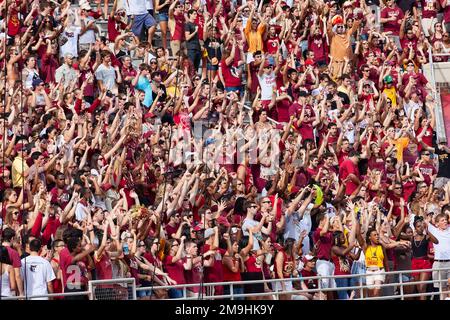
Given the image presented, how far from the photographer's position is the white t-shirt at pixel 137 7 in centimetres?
2117

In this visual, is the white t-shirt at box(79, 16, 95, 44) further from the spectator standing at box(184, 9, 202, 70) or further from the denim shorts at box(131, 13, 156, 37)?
the spectator standing at box(184, 9, 202, 70)

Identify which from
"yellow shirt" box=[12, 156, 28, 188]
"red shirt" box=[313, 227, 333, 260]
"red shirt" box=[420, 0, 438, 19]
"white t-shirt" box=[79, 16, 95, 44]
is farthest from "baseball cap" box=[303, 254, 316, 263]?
"red shirt" box=[420, 0, 438, 19]

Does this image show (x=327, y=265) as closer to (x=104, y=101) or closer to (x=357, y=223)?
(x=357, y=223)

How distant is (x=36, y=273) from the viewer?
1582 centimetres

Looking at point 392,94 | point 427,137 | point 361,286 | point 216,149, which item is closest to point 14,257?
point 361,286

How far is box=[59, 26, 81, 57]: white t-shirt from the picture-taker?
20125 mm

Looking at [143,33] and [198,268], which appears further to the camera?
[143,33]

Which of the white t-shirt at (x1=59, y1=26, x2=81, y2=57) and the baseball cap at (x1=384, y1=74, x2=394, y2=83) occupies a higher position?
the white t-shirt at (x1=59, y1=26, x2=81, y2=57)

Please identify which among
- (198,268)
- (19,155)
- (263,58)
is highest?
(263,58)

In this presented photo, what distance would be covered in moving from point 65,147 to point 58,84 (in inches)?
46.1

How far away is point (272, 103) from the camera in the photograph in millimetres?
20875

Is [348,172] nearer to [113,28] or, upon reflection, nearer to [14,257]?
[113,28]

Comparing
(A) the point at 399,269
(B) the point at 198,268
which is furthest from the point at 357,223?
(B) the point at 198,268

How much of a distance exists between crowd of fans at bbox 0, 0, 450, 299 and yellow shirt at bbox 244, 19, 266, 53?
0.02 m
